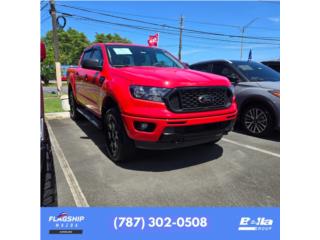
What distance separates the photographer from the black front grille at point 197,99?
A: 2.99 m

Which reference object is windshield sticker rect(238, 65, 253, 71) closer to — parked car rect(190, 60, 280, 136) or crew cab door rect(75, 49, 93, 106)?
parked car rect(190, 60, 280, 136)

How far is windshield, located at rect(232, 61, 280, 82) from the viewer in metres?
5.39

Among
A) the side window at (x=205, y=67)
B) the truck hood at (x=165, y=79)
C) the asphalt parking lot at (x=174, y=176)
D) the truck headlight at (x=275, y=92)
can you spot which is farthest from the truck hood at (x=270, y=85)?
the truck hood at (x=165, y=79)

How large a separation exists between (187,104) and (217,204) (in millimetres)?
1219

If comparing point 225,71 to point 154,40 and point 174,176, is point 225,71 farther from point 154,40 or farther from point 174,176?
point 154,40

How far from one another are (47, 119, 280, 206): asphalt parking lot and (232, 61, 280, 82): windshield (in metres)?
1.51

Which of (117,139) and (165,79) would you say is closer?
(165,79)

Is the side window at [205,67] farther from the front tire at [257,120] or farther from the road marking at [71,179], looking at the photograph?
the road marking at [71,179]

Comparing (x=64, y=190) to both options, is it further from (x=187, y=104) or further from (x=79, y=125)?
(x=79, y=125)

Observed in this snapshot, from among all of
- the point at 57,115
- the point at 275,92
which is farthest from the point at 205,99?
the point at 57,115

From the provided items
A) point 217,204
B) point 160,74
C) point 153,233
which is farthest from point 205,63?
point 153,233

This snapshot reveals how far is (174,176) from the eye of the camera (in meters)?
3.24

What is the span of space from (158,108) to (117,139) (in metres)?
0.85

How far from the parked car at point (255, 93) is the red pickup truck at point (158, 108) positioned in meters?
1.54
